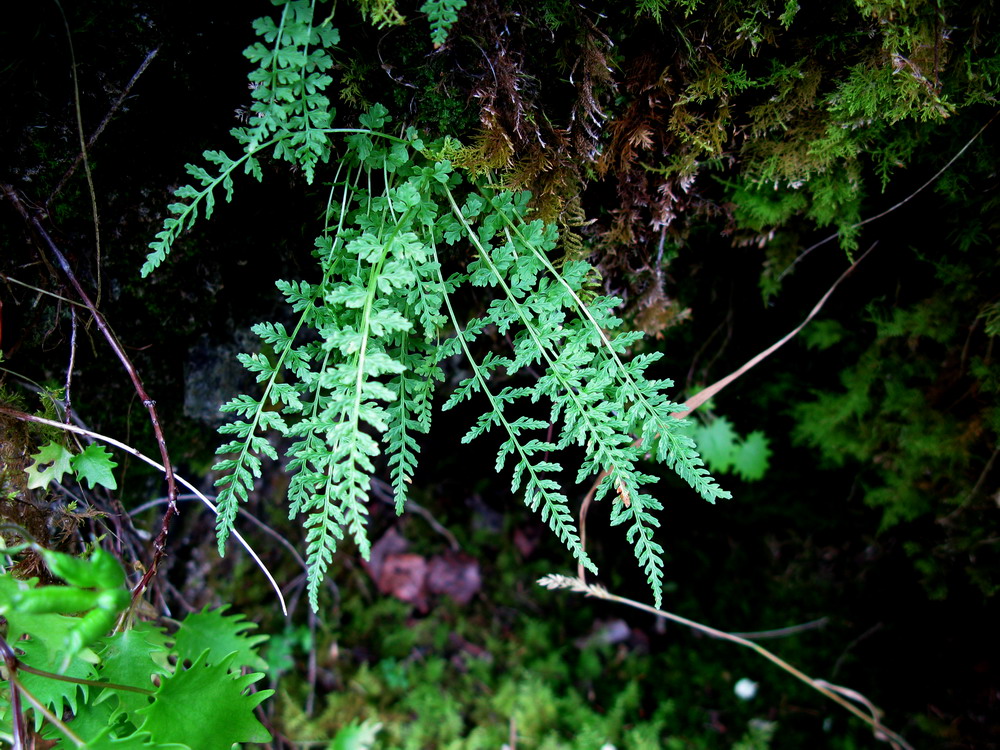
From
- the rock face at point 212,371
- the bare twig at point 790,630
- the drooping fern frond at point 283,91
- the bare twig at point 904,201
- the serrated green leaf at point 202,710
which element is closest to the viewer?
the drooping fern frond at point 283,91

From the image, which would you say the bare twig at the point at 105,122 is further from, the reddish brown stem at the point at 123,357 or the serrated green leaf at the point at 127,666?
the serrated green leaf at the point at 127,666

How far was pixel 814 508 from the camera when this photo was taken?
2.65 meters

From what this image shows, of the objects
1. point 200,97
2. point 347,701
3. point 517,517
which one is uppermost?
point 200,97

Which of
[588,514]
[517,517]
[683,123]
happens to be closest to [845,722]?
[588,514]

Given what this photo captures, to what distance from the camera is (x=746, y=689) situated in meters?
2.85

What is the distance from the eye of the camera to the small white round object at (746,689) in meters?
2.86

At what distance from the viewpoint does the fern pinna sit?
1255 mm

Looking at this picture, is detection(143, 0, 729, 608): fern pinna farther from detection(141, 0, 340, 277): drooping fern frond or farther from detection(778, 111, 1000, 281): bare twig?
detection(778, 111, 1000, 281): bare twig

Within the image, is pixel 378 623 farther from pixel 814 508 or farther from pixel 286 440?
pixel 814 508

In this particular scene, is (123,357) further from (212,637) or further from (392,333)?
(212,637)

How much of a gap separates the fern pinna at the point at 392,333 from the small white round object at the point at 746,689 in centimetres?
202

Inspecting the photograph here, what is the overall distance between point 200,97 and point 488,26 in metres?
0.83

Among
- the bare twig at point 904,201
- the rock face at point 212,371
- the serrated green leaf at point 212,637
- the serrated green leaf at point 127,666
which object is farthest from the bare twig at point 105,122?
the bare twig at point 904,201

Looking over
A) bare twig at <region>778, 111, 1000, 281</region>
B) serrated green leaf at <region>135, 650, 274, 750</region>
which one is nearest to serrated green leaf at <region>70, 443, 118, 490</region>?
serrated green leaf at <region>135, 650, 274, 750</region>
